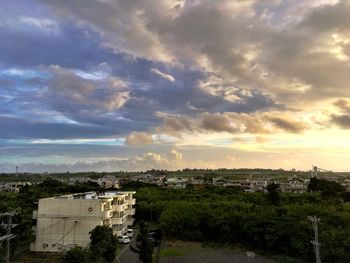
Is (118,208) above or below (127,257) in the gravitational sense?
above

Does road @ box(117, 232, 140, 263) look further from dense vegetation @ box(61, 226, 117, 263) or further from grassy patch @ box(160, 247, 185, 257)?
dense vegetation @ box(61, 226, 117, 263)

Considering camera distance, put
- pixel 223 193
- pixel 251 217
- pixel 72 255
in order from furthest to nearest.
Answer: pixel 223 193 < pixel 251 217 < pixel 72 255

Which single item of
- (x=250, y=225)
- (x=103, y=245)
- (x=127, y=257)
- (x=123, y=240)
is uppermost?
(x=250, y=225)

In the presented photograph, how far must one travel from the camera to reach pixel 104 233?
36094 millimetres

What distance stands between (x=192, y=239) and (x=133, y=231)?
9.28 m

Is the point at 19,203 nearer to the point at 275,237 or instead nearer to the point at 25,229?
the point at 25,229

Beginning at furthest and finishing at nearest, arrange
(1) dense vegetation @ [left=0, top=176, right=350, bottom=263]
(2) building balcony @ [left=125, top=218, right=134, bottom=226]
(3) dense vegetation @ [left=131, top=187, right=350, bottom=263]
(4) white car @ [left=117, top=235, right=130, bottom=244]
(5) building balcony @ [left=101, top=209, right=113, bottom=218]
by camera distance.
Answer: (2) building balcony @ [left=125, top=218, right=134, bottom=226] → (4) white car @ [left=117, top=235, right=130, bottom=244] → (5) building balcony @ [left=101, top=209, right=113, bottom=218] → (1) dense vegetation @ [left=0, top=176, right=350, bottom=263] → (3) dense vegetation @ [left=131, top=187, right=350, bottom=263]

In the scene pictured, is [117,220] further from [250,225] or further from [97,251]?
[97,251]

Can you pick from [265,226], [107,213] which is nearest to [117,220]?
[107,213]

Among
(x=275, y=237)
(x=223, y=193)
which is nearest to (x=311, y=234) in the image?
(x=275, y=237)

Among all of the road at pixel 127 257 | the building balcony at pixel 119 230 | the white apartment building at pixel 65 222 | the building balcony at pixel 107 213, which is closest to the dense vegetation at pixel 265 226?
the building balcony at pixel 119 230

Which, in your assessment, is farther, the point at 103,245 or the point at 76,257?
the point at 103,245

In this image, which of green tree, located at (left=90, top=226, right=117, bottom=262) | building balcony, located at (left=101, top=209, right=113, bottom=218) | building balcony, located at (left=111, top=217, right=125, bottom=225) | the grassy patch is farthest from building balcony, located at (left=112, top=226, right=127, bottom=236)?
green tree, located at (left=90, top=226, right=117, bottom=262)

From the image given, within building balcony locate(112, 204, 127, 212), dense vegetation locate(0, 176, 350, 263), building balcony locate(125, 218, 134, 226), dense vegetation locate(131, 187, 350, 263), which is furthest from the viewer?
building balcony locate(125, 218, 134, 226)
